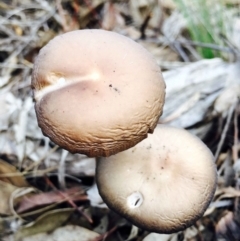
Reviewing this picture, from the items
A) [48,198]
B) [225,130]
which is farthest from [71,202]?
[225,130]

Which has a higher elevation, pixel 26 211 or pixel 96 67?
pixel 96 67

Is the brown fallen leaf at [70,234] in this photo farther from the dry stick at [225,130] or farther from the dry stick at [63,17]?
the dry stick at [63,17]

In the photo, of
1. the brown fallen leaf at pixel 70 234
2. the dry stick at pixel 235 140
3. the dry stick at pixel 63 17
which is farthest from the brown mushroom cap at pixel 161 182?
the dry stick at pixel 63 17

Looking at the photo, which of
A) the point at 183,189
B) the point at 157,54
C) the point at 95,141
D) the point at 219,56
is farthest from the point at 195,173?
the point at 157,54

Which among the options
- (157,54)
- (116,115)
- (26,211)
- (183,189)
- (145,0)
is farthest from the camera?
(145,0)

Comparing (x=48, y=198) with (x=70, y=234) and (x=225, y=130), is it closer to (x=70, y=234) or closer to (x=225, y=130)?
(x=70, y=234)

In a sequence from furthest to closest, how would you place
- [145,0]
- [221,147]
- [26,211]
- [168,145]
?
[145,0] → [221,147] → [26,211] → [168,145]

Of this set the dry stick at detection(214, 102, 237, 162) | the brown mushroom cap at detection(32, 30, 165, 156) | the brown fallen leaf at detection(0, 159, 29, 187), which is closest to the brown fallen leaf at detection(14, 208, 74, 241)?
the brown fallen leaf at detection(0, 159, 29, 187)

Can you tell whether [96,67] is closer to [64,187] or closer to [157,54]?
[64,187]
